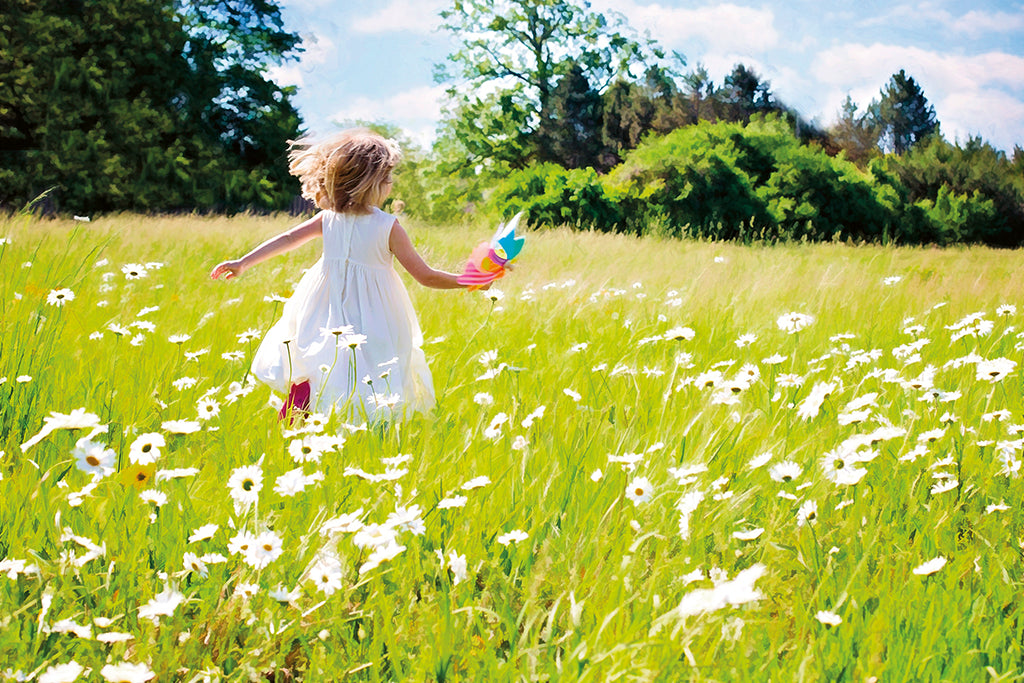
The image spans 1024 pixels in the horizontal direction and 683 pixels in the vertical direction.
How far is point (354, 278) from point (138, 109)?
1907 centimetres

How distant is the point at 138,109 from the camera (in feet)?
62.7

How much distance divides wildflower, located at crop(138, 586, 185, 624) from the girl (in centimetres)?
166

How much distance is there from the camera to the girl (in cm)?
285

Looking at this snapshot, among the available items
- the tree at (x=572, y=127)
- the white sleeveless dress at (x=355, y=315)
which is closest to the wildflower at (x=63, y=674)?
the white sleeveless dress at (x=355, y=315)

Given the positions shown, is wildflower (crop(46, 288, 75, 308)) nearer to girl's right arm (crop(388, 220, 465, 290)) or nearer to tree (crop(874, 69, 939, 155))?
girl's right arm (crop(388, 220, 465, 290))

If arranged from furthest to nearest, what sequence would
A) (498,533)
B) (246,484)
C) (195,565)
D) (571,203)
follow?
1. (571,203)
2. (498,533)
3. (246,484)
4. (195,565)

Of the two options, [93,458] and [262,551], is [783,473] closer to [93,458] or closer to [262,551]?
[262,551]

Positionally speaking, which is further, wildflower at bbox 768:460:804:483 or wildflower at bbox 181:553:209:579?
wildflower at bbox 768:460:804:483

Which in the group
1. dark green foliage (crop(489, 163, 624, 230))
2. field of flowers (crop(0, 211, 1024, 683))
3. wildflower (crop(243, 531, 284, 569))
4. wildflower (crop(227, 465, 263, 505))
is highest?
dark green foliage (crop(489, 163, 624, 230))

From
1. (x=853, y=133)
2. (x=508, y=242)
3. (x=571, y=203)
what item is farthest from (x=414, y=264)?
(x=853, y=133)

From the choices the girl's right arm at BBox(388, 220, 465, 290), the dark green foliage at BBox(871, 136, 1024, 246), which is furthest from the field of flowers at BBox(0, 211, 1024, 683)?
the dark green foliage at BBox(871, 136, 1024, 246)

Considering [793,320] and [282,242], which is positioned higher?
[282,242]

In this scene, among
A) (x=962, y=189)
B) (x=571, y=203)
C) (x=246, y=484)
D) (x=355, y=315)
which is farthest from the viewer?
(x=962, y=189)

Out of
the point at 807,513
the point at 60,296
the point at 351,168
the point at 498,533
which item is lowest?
the point at 498,533
